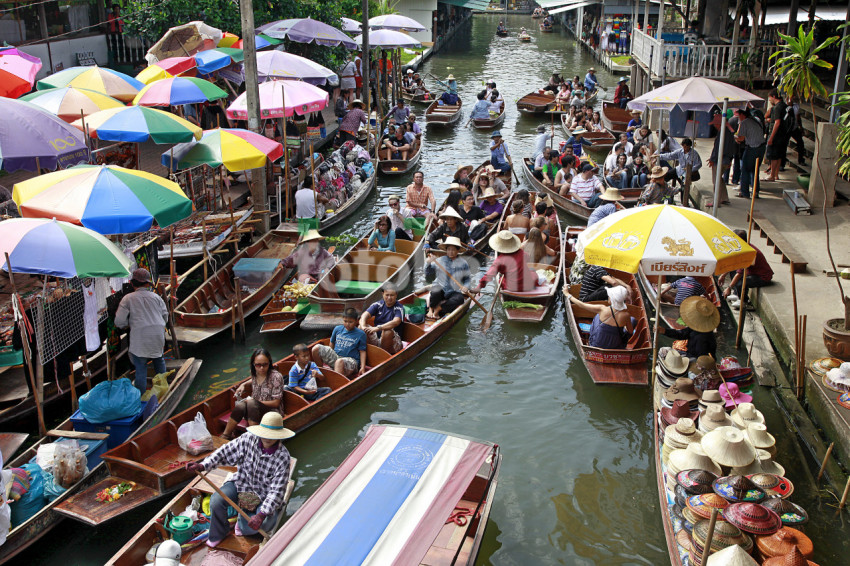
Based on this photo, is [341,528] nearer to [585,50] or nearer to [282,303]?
[282,303]

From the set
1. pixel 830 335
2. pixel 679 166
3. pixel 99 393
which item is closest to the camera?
pixel 99 393

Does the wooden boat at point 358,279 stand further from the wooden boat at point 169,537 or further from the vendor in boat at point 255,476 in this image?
the wooden boat at point 169,537

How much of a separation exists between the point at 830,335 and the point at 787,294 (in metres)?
2.13

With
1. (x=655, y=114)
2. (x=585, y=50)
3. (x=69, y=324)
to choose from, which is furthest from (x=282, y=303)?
(x=585, y=50)

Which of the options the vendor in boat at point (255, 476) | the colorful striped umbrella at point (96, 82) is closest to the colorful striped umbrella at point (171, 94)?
the colorful striped umbrella at point (96, 82)

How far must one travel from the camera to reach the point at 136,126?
11.6 meters

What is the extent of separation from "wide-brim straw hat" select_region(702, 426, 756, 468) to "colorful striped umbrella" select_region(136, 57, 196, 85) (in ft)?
46.2

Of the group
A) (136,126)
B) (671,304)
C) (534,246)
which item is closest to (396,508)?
(671,304)

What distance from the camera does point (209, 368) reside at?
10477 millimetres

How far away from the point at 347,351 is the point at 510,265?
3211 mm

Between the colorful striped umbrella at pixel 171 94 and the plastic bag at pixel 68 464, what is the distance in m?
8.54

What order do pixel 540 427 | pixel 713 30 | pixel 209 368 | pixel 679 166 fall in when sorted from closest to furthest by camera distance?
1. pixel 540 427
2. pixel 209 368
3. pixel 679 166
4. pixel 713 30

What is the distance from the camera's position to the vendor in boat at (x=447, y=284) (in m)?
11.3

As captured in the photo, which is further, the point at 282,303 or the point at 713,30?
the point at 713,30
